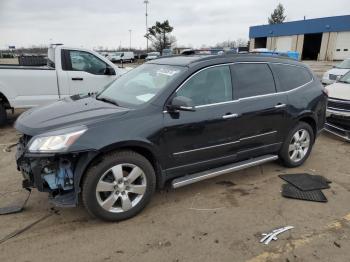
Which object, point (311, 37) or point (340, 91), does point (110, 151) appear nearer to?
point (340, 91)

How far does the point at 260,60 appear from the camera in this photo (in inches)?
186

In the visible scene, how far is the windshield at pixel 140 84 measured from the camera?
3934mm

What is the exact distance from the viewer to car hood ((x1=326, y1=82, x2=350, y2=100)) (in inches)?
274

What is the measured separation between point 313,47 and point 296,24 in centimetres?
466

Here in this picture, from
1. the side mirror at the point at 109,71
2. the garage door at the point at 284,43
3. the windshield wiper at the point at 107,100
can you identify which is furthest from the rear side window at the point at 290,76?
the garage door at the point at 284,43

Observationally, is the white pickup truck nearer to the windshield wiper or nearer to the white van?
the windshield wiper

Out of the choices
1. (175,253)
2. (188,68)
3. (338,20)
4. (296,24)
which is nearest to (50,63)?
(188,68)

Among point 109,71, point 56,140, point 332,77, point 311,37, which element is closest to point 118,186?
point 56,140

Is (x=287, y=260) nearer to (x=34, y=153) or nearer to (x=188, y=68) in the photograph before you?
(x=188, y=68)

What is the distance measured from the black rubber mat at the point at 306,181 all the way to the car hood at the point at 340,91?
2824mm

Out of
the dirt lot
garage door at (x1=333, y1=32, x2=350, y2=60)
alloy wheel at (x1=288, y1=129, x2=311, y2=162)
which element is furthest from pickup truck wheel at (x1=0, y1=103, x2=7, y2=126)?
garage door at (x1=333, y1=32, x2=350, y2=60)

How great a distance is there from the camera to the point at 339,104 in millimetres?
6848

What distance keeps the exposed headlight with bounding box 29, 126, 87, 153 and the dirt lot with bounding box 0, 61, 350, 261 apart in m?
0.91

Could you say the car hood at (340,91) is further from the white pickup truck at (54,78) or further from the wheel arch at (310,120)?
the white pickup truck at (54,78)
